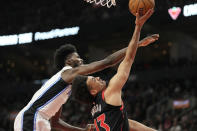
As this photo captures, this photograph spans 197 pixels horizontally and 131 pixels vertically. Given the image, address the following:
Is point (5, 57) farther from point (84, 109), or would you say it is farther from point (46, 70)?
point (84, 109)

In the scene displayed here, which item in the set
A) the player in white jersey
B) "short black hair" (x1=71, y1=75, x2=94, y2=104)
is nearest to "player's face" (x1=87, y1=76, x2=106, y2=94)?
"short black hair" (x1=71, y1=75, x2=94, y2=104)

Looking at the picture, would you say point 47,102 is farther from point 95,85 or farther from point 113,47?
point 113,47

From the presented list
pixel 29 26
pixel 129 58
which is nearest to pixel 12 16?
pixel 29 26

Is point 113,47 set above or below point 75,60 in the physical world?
below

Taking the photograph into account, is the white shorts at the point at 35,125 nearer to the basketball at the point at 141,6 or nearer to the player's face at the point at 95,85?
the player's face at the point at 95,85

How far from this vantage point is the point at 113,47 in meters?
24.5

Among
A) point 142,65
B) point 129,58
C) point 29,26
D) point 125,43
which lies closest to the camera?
point 129,58

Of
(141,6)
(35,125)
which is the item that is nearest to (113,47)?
(141,6)

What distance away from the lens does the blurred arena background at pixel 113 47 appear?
1373cm

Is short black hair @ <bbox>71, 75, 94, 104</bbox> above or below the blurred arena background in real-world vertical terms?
above

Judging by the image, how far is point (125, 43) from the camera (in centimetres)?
2331

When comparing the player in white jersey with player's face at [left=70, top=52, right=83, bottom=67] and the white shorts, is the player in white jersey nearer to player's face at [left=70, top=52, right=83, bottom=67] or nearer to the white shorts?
the white shorts

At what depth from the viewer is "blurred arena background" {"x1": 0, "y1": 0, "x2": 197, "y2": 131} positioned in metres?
13.7

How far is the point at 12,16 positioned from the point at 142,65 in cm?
753
